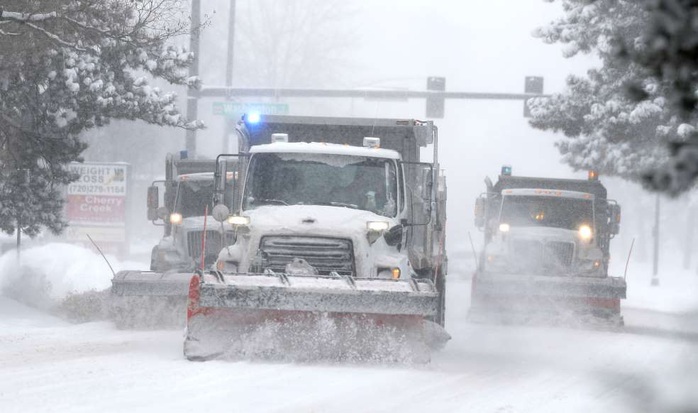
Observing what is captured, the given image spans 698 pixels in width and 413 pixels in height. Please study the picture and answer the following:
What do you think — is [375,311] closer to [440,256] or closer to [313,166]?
[313,166]

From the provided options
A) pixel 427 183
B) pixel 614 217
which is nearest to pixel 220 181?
pixel 427 183

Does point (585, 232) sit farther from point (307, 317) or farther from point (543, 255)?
point (307, 317)

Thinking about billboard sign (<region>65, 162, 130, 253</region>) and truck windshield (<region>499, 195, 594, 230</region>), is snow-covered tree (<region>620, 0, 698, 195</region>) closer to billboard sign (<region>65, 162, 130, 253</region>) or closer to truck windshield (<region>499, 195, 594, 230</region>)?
truck windshield (<region>499, 195, 594, 230</region>)

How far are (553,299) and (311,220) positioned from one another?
7.25 m

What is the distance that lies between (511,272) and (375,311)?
8915mm

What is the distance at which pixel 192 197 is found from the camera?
58.6ft

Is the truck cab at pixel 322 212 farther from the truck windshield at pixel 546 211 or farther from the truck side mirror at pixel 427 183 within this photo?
the truck windshield at pixel 546 211

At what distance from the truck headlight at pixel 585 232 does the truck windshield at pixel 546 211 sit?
0.29m

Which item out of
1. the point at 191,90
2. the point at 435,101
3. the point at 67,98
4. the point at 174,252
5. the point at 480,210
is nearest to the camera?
the point at 174,252

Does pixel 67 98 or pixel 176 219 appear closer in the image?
pixel 67 98

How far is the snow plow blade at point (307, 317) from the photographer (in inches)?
409

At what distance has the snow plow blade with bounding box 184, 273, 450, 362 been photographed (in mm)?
10383

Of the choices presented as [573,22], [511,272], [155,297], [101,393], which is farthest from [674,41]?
[573,22]

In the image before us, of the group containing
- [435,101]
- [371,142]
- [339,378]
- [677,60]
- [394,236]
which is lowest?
[339,378]
